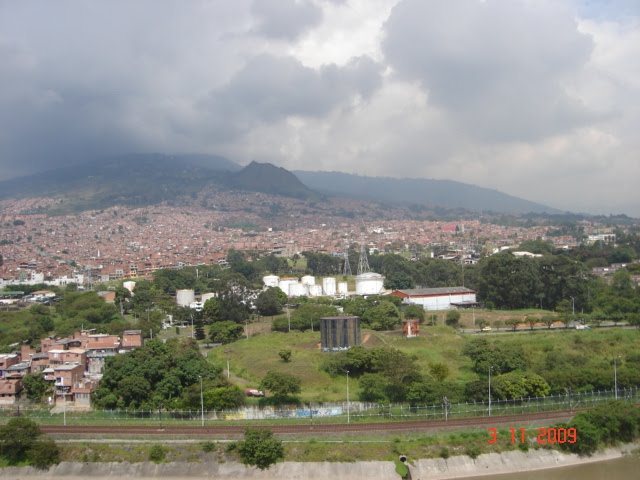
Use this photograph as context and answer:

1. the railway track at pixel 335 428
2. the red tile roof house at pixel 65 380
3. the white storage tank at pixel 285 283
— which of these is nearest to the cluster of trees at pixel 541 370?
the railway track at pixel 335 428

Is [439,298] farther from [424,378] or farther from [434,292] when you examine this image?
[424,378]

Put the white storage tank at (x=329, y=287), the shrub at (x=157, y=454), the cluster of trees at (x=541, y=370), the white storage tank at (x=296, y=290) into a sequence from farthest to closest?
the white storage tank at (x=329, y=287), the white storage tank at (x=296, y=290), the cluster of trees at (x=541, y=370), the shrub at (x=157, y=454)

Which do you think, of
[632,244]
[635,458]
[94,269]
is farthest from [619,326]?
[94,269]

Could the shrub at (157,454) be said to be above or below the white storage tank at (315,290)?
below

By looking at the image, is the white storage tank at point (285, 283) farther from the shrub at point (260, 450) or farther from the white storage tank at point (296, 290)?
the shrub at point (260, 450)

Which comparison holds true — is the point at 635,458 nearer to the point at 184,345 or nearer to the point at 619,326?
the point at 619,326

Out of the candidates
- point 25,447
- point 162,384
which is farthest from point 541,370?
point 25,447

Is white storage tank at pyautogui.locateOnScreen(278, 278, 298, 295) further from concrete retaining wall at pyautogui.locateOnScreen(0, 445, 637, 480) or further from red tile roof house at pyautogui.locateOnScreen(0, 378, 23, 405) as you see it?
concrete retaining wall at pyautogui.locateOnScreen(0, 445, 637, 480)

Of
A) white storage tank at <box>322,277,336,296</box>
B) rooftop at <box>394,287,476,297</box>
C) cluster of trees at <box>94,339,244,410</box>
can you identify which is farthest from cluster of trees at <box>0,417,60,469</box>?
white storage tank at <box>322,277,336,296</box>
